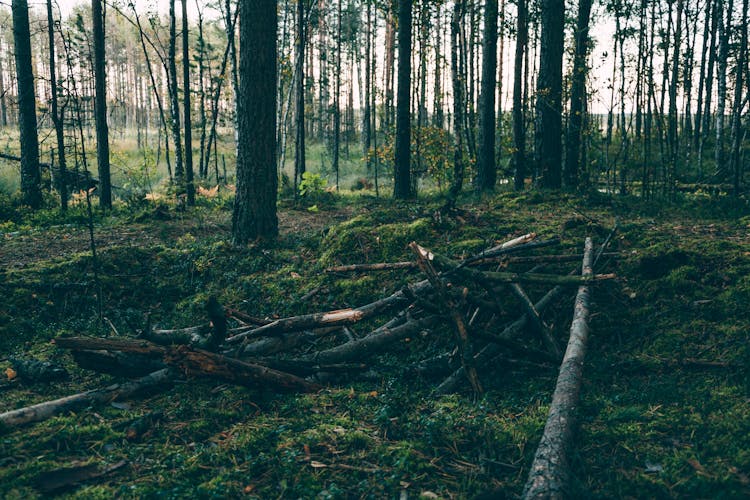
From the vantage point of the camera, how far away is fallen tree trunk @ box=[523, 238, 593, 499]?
2.58m

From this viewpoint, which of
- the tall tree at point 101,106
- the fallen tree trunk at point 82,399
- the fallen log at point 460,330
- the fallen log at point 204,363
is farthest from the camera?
the tall tree at point 101,106

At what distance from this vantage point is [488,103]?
1398 centimetres

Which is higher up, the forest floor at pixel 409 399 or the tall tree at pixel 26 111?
the tall tree at pixel 26 111

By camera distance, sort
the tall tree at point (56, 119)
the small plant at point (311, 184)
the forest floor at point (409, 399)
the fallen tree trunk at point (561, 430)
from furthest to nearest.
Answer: the small plant at point (311, 184)
the tall tree at point (56, 119)
the forest floor at point (409, 399)
the fallen tree trunk at point (561, 430)

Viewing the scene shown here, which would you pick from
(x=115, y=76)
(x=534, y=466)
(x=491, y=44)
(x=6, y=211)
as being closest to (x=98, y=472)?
(x=534, y=466)

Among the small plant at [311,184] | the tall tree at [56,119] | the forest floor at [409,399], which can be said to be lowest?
the forest floor at [409,399]

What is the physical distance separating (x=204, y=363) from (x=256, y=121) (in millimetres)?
5343

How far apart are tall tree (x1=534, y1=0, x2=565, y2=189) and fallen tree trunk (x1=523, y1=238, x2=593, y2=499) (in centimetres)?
715

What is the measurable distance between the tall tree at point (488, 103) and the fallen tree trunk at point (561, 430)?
10494 millimetres

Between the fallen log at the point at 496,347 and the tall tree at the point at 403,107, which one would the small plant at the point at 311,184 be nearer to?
the tall tree at the point at 403,107

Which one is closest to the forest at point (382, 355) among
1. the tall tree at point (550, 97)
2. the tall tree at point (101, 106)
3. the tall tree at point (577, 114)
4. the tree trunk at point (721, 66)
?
the tall tree at point (550, 97)

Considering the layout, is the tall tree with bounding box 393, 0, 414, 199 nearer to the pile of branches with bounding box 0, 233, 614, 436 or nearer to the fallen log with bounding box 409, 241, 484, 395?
the pile of branches with bounding box 0, 233, 614, 436

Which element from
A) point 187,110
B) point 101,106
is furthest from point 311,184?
point 101,106

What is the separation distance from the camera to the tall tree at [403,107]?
1341cm
